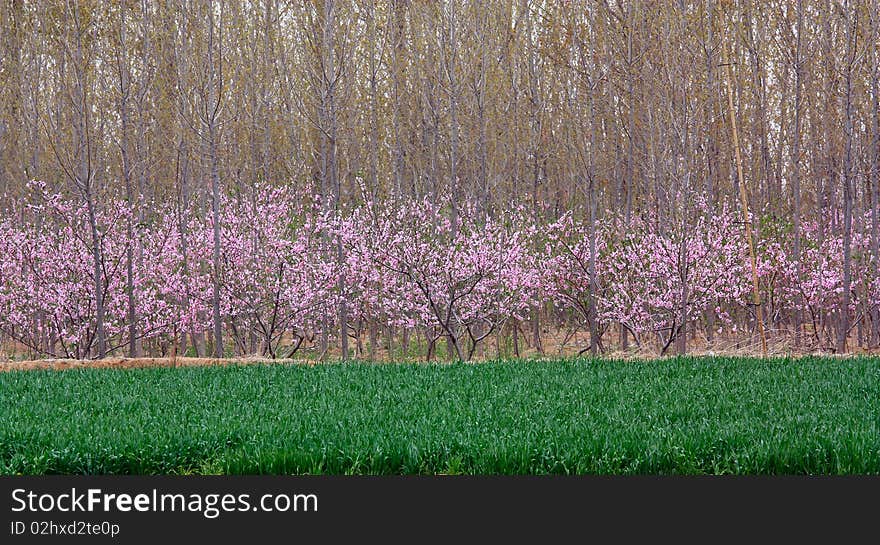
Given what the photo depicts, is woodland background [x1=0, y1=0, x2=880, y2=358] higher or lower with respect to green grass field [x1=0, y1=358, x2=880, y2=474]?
higher

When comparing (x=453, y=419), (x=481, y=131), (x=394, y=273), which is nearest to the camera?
(x=453, y=419)

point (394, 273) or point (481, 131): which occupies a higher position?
point (481, 131)

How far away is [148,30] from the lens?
51.5 feet

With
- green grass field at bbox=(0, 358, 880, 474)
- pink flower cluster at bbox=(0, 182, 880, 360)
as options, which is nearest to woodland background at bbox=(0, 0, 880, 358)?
pink flower cluster at bbox=(0, 182, 880, 360)

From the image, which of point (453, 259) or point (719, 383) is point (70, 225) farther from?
point (719, 383)

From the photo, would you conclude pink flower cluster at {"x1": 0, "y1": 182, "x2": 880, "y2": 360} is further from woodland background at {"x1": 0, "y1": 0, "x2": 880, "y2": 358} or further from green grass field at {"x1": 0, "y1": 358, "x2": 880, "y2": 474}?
green grass field at {"x1": 0, "y1": 358, "x2": 880, "y2": 474}

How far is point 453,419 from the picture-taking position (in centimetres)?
758

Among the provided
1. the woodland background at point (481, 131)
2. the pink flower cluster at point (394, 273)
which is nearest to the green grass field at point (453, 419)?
the pink flower cluster at point (394, 273)

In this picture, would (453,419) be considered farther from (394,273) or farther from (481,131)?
(481,131)

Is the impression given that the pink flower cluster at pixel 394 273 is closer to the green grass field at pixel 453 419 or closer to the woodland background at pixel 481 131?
the woodland background at pixel 481 131

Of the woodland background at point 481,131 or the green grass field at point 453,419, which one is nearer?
the green grass field at point 453,419

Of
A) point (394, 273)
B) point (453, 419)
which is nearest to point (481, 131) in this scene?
point (394, 273)

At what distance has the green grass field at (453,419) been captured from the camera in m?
6.12

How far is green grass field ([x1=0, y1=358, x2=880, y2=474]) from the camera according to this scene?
6125 mm
